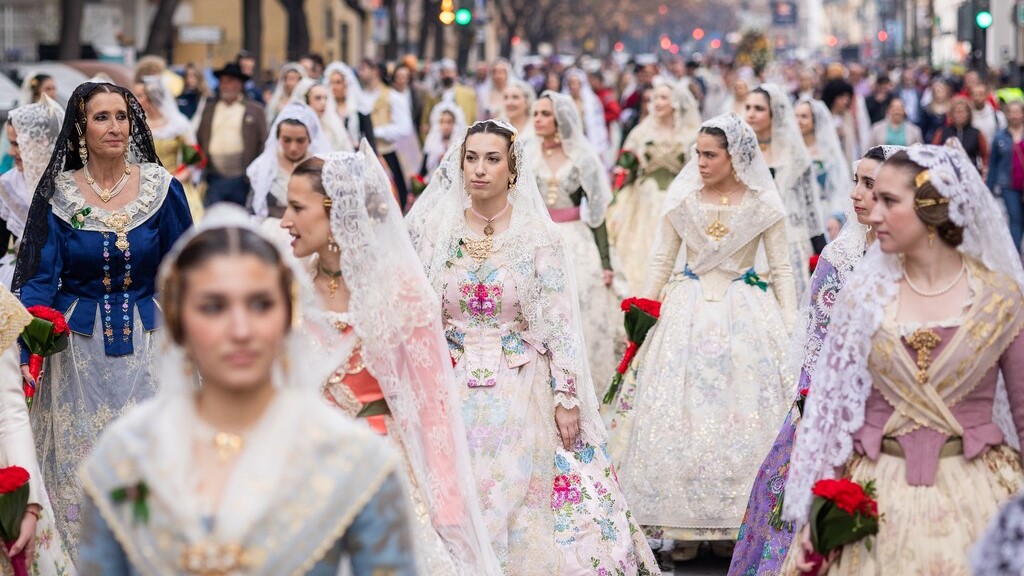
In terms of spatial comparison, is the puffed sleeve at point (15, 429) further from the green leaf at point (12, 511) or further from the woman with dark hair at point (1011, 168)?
the woman with dark hair at point (1011, 168)

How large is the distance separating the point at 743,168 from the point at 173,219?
3.27m

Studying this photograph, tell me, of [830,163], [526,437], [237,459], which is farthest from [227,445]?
[830,163]

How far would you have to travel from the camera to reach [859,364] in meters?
5.15

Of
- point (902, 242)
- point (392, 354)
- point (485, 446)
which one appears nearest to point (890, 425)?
point (902, 242)

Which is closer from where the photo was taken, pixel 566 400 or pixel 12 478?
pixel 12 478

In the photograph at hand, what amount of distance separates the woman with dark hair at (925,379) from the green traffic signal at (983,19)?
1926 centimetres

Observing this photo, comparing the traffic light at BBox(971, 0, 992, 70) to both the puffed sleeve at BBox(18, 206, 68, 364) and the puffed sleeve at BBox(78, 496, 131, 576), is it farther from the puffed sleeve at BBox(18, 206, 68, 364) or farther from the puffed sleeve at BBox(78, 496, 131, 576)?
the puffed sleeve at BBox(78, 496, 131, 576)

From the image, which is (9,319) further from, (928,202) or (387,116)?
(387,116)

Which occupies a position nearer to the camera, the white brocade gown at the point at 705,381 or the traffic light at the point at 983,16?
the white brocade gown at the point at 705,381

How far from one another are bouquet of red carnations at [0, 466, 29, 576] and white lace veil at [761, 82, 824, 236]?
24.0ft

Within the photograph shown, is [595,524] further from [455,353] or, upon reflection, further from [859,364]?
[859,364]

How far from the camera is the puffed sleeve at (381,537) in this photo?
3568mm

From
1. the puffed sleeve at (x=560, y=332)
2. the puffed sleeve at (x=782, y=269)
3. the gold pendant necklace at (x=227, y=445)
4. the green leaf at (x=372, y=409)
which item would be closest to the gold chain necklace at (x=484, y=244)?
the puffed sleeve at (x=560, y=332)

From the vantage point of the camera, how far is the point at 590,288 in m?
11.4
